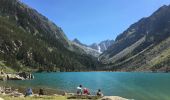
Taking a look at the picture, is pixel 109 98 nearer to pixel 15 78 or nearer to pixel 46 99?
pixel 46 99

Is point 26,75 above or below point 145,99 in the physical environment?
above

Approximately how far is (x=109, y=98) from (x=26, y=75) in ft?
487

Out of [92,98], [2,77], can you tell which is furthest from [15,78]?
[92,98]

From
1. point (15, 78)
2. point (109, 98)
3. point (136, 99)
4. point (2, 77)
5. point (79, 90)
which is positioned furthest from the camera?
point (15, 78)

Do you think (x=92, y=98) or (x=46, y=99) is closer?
(x=46, y=99)

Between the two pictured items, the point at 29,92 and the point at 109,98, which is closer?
the point at 109,98

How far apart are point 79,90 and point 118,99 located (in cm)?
2161

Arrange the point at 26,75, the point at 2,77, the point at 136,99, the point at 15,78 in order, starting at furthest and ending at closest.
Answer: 1. the point at 26,75
2. the point at 15,78
3. the point at 2,77
4. the point at 136,99

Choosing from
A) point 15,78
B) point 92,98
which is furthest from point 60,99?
point 15,78

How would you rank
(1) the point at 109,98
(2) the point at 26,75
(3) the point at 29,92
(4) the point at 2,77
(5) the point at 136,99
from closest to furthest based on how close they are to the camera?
(1) the point at 109,98, (3) the point at 29,92, (5) the point at 136,99, (4) the point at 2,77, (2) the point at 26,75

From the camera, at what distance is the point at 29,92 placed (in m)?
72.4

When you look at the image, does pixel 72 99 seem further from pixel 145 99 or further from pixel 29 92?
pixel 145 99

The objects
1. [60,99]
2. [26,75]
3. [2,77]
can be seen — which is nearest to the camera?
[60,99]

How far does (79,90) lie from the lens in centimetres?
7856
